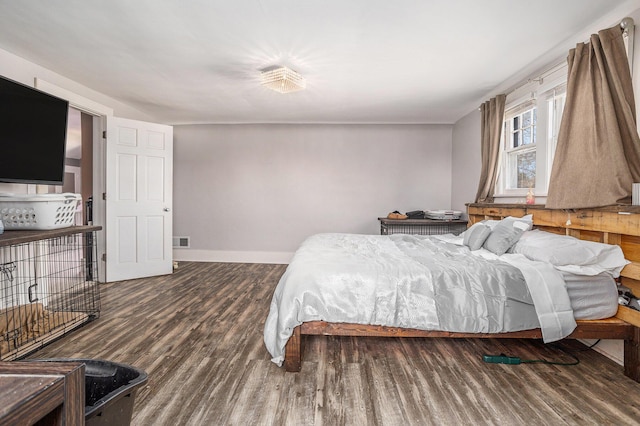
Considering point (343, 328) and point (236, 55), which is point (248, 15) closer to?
point (236, 55)

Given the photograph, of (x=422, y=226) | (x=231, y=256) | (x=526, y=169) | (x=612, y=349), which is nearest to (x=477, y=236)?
(x=612, y=349)

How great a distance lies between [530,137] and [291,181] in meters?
3.50

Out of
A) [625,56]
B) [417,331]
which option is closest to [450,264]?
[417,331]

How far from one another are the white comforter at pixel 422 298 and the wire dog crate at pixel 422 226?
8.03 feet

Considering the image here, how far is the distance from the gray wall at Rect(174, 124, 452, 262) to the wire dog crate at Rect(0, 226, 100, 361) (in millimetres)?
2210

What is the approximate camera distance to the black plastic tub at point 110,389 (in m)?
0.92

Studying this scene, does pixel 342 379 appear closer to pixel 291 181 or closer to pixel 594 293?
pixel 594 293

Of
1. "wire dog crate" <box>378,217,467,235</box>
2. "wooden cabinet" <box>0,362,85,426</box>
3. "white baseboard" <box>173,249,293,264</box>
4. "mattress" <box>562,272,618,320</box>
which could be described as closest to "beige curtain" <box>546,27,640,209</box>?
"mattress" <box>562,272,618,320</box>

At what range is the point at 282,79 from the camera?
3092 mm

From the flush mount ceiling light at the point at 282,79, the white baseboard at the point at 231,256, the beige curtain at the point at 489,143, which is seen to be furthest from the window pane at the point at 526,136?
the white baseboard at the point at 231,256

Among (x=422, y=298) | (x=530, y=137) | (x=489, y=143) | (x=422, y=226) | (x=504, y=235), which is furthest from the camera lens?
(x=422, y=226)

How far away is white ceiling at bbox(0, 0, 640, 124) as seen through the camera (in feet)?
7.13

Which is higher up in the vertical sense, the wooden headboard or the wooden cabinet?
the wooden headboard

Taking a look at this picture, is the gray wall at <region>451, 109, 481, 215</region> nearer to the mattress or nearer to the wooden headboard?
the wooden headboard
